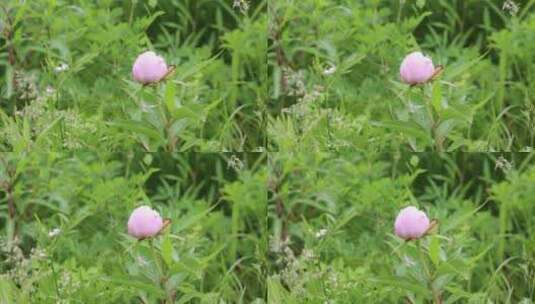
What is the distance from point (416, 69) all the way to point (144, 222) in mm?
795

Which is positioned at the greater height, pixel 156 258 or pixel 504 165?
pixel 504 165

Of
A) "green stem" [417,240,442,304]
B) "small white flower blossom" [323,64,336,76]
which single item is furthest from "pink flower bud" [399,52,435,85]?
"green stem" [417,240,442,304]

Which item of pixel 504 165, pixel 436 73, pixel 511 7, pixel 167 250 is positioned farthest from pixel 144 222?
pixel 511 7

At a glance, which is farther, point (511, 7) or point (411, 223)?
point (511, 7)

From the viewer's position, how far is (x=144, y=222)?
3146 millimetres

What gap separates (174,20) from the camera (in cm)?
329

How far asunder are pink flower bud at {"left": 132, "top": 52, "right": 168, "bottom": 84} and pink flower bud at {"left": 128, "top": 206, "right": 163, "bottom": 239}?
0.33m

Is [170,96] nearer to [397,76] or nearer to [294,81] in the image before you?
[294,81]

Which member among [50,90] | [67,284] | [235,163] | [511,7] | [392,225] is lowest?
[67,284]

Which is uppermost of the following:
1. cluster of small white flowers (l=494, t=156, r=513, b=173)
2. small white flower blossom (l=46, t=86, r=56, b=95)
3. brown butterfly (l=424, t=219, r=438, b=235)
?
small white flower blossom (l=46, t=86, r=56, b=95)

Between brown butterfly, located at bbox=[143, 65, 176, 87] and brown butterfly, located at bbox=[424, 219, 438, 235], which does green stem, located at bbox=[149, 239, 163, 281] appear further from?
brown butterfly, located at bbox=[424, 219, 438, 235]

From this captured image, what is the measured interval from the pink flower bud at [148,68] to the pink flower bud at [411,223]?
0.72 m

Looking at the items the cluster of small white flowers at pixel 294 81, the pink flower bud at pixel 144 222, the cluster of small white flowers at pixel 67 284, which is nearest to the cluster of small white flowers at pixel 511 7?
the cluster of small white flowers at pixel 294 81

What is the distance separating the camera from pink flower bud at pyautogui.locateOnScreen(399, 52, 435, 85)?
10.5 ft
